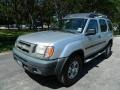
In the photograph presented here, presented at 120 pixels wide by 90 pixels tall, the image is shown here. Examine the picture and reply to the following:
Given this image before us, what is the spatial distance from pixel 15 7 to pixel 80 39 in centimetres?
2968

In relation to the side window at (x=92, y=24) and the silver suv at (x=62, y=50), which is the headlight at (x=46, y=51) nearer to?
the silver suv at (x=62, y=50)

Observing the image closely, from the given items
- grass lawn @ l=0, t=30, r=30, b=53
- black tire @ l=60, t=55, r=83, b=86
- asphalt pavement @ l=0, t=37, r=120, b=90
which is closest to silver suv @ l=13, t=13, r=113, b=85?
black tire @ l=60, t=55, r=83, b=86

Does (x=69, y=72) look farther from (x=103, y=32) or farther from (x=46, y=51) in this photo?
(x=103, y=32)

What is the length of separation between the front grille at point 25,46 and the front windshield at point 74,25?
1.58 m

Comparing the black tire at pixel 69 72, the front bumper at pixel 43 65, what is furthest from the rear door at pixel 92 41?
the front bumper at pixel 43 65

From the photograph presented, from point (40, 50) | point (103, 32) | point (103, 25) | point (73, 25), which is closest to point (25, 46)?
point (40, 50)

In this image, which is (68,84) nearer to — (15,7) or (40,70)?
(40,70)

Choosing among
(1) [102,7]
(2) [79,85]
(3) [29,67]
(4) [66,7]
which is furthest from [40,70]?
(1) [102,7]

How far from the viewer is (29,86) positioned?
16.3ft

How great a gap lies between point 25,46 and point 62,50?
1045mm

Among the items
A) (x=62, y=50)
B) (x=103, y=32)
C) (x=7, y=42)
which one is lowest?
(x=7, y=42)

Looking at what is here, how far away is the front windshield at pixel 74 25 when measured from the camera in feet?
18.7

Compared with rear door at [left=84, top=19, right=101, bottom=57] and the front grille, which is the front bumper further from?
rear door at [left=84, top=19, right=101, bottom=57]

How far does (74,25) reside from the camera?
5934mm
